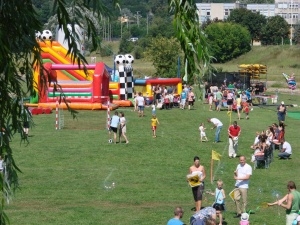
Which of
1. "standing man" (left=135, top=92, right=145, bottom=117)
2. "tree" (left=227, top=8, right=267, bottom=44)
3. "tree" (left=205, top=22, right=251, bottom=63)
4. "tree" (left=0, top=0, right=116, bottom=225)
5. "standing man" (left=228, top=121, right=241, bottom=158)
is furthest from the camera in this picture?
"tree" (left=227, top=8, right=267, bottom=44)

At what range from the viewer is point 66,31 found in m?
6.55

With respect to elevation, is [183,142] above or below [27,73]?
below

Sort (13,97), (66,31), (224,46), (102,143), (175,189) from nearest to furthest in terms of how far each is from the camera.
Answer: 1. (66,31)
2. (13,97)
3. (175,189)
4. (102,143)
5. (224,46)

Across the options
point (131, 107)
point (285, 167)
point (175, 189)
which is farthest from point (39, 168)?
point (131, 107)

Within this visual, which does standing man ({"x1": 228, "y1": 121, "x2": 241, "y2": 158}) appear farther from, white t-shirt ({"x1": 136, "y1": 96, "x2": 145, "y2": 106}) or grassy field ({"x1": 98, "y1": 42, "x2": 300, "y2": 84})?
grassy field ({"x1": 98, "y1": 42, "x2": 300, "y2": 84})

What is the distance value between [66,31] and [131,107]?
3999 centimetres

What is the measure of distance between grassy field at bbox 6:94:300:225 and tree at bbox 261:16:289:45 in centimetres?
8146

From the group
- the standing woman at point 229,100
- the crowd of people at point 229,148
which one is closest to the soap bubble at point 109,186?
the crowd of people at point 229,148

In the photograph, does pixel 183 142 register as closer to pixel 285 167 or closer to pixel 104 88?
pixel 285 167

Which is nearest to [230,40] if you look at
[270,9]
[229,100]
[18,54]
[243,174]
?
[229,100]

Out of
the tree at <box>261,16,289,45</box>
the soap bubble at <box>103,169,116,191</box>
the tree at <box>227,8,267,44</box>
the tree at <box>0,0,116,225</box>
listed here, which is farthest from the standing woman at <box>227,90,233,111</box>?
the tree at <box>227,8,267,44</box>

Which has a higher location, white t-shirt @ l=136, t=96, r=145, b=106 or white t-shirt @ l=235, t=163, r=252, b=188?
white t-shirt @ l=235, t=163, r=252, b=188

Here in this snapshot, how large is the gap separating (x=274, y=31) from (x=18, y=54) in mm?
114724

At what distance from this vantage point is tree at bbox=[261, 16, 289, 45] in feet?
389
